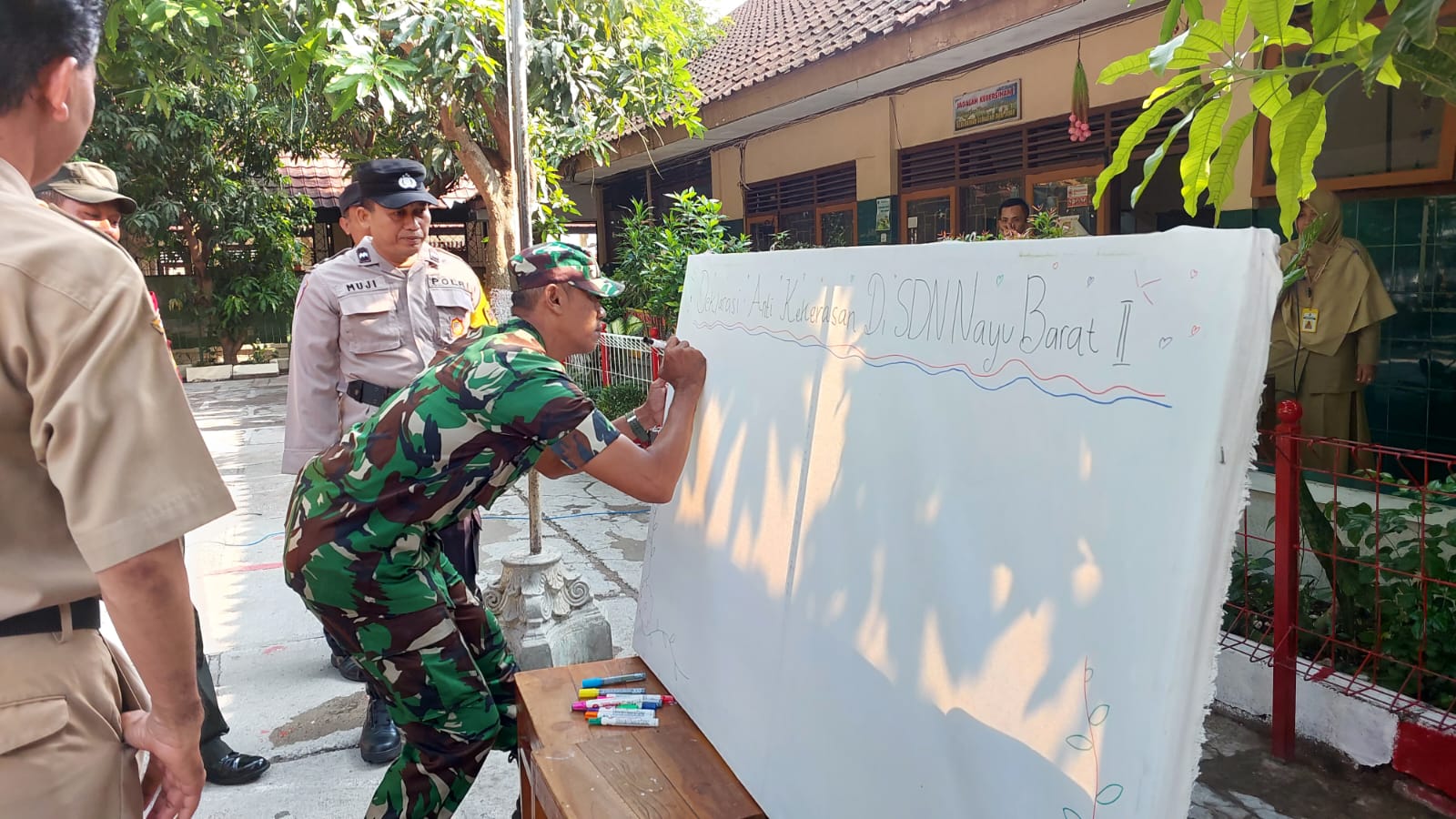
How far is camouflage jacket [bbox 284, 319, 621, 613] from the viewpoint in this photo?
6.68 ft

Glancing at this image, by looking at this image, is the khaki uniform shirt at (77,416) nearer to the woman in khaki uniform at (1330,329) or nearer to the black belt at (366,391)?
the black belt at (366,391)

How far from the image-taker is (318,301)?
3416 millimetres

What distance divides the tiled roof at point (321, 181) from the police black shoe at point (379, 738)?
1421 cm

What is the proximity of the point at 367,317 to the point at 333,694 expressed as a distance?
1.47 meters

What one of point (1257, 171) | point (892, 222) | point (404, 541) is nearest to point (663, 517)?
point (404, 541)

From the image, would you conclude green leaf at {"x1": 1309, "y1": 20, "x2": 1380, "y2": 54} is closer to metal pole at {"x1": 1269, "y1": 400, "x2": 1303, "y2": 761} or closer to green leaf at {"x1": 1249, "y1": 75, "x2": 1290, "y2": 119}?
green leaf at {"x1": 1249, "y1": 75, "x2": 1290, "y2": 119}

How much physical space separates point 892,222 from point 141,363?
7887mm

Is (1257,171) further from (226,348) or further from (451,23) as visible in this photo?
(226,348)

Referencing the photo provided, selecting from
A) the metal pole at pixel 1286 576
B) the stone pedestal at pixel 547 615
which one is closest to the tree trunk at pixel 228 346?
the stone pedestal at pixel 547 615

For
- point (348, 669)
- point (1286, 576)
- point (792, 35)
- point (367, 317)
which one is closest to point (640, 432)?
point (367, 317)

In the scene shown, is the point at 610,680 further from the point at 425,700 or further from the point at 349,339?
the point at 349,339

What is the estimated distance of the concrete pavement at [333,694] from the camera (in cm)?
294

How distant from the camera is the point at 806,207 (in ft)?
32.7

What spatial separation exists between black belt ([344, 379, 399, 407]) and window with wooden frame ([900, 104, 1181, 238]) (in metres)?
5.07
